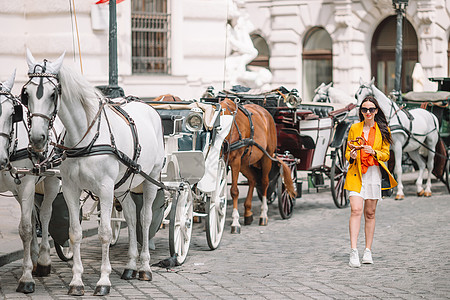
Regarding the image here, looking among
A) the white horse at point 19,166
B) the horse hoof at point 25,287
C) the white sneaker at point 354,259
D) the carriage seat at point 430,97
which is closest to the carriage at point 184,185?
the white horse at point 19,166

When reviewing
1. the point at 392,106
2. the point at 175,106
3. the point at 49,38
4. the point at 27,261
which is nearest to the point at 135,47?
the point at 49,38

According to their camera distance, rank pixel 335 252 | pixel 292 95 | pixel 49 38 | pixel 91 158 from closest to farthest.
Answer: pixel 91 158 → pixel 335 252 → pixel 292 95 → pixel 49 38

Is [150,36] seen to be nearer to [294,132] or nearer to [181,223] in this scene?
[294,132]

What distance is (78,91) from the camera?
7.05m

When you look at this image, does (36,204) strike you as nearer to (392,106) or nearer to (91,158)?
(91,158)

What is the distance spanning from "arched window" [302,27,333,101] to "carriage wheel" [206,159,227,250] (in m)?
20.4

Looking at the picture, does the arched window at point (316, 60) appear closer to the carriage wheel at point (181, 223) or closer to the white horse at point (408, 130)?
the white horse at point (408, 130)

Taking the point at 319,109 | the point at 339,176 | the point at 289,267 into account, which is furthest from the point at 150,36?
the point at 289,267

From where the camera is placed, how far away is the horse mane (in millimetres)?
6938

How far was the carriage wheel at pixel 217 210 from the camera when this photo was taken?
943 cm

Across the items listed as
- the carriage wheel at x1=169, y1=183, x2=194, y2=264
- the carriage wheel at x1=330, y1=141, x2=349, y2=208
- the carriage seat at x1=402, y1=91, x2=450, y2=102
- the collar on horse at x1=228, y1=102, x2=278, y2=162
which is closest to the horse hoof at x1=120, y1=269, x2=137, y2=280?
the carriage wheel at x1=169, y1=183, x2=194, y2=264

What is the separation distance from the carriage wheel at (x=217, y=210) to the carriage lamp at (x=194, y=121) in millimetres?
890

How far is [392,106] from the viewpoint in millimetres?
14578

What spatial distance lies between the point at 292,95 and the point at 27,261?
19.1ft
